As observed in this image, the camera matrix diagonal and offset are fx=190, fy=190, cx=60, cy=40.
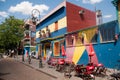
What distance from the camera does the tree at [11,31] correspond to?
2373 inches

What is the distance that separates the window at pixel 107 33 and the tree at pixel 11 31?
4716cm

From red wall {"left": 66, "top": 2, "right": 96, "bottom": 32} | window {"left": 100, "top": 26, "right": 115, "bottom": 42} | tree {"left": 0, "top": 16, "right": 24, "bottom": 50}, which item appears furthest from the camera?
tree {"left": 0, "top": 16, "right": 24, "bottom": 50}

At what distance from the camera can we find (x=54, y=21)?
91.5ft

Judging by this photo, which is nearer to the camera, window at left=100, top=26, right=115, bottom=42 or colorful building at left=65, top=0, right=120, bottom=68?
colorful building at left=65, top=0, right=120, bottom=68

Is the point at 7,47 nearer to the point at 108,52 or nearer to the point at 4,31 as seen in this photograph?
the point at 4,31

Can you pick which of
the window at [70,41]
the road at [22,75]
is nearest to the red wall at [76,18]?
the window at [70,41]

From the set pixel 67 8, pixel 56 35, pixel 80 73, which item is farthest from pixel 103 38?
pixel 56 35

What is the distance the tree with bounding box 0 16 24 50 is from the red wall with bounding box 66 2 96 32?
3747 cm

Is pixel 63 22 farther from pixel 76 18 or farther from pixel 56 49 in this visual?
pixel 56 49

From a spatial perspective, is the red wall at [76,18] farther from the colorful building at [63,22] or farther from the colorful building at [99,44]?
the colorful building at [99,44]

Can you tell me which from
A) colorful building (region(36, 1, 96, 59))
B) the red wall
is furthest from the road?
the red wall

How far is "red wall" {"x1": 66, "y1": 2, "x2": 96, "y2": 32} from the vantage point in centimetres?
2428

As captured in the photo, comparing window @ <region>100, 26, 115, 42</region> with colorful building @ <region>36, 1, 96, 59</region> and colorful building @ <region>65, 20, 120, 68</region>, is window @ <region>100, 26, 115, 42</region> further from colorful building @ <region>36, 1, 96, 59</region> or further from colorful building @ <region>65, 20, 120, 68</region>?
colorful building @ <region>36, 1, 96, 59</region>

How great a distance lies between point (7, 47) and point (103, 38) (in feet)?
174
